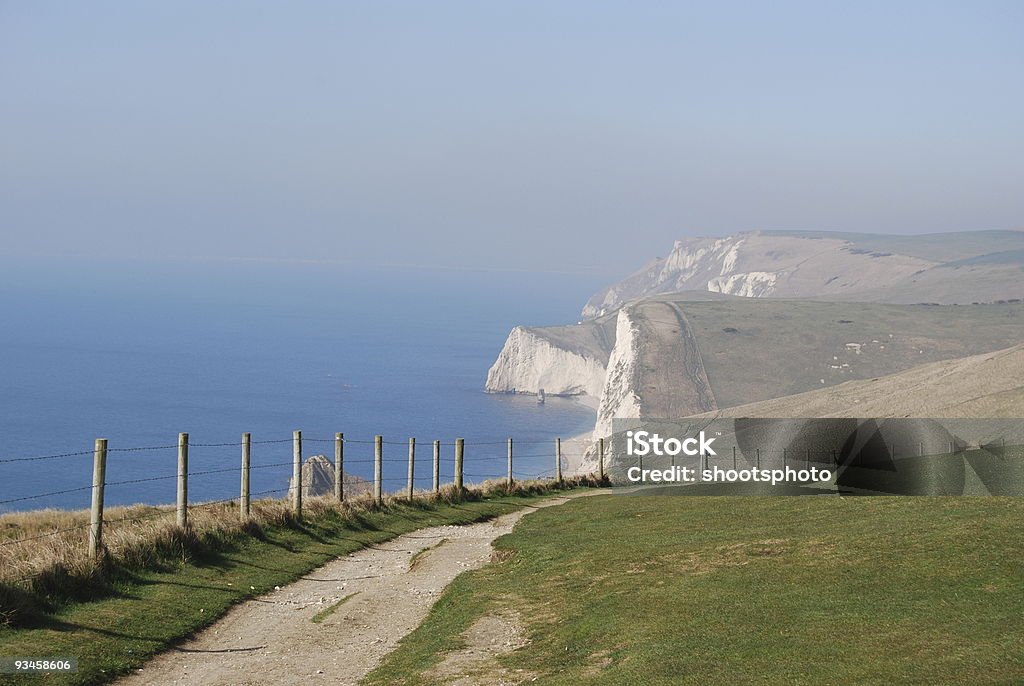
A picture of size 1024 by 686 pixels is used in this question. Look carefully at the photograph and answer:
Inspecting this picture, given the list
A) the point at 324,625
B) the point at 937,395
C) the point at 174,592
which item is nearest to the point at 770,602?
the point at 324,625

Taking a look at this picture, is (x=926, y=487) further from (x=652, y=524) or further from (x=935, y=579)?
(x=935, y=579)

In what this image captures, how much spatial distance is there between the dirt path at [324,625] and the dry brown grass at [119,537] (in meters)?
1.95

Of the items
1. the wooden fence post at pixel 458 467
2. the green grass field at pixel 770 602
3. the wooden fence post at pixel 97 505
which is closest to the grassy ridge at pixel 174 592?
the wooden fence post at pixel 97 505

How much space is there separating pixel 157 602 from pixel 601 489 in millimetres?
25428

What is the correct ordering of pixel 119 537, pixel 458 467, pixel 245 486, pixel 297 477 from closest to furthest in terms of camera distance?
pixel 119 537, pixel 245 486, pixel 297 477, pixel 458 467

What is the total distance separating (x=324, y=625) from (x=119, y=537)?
4206 mm

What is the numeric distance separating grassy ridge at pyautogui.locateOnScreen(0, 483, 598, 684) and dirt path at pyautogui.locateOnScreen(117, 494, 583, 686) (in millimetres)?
323

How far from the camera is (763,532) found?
18266mm

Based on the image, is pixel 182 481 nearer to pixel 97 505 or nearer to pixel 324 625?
pixel 97 505

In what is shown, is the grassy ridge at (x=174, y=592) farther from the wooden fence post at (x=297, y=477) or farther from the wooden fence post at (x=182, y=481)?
the wooden fence post at (x=182, y=481)

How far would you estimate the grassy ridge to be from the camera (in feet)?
41.0

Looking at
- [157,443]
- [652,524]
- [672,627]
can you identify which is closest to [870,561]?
[672,627]

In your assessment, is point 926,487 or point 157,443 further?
point 157,443

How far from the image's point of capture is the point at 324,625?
15.0 metres
